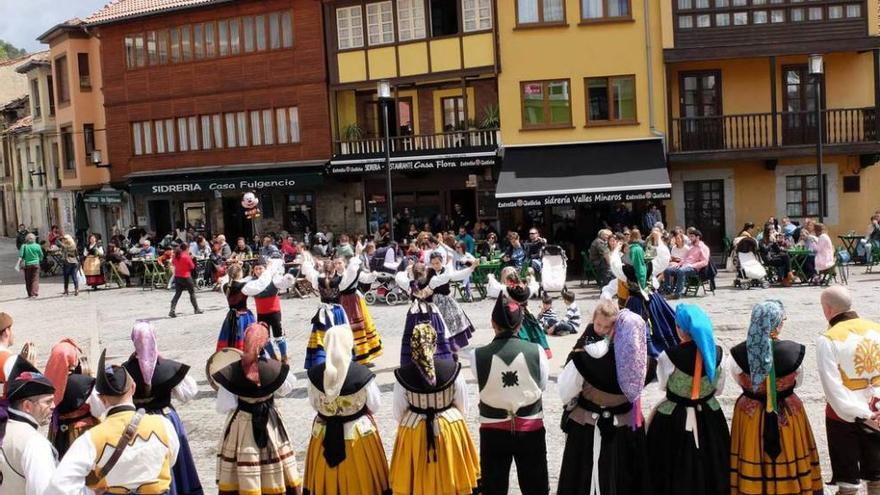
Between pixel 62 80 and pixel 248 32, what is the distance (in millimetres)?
11205

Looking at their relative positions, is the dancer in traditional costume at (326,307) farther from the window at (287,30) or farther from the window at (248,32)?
the window at (248,32)

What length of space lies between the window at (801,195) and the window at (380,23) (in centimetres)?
1271

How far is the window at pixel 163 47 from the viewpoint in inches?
1259

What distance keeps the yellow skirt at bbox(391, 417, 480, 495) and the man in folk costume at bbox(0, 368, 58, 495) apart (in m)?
2.32

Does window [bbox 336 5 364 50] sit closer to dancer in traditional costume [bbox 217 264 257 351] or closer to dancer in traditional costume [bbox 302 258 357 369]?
dancer in traditional costume [bbox 302 258 357 369]

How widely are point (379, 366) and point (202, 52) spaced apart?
70.5 ft

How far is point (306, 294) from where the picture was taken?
73.5ft

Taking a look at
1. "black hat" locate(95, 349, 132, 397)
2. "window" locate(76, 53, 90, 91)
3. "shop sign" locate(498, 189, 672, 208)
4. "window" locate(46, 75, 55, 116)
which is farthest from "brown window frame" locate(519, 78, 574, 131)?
"window" locate(46, 75, 55, 116)

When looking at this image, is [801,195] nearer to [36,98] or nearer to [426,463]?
[426,463]

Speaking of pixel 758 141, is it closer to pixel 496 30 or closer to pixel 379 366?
pixel 496 30

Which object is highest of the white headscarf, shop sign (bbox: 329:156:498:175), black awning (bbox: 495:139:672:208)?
shop sign (bbox: 329:156:498:175)

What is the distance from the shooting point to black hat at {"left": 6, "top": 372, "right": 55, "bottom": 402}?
518cm

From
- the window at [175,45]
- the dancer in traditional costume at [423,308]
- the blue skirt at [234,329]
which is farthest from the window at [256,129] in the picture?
the dancer in traditional costume at [423,308]

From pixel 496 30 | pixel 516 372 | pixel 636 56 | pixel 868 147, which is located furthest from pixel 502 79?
pixel 516 372
